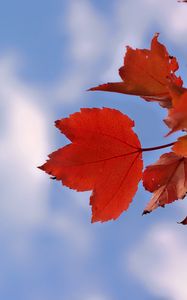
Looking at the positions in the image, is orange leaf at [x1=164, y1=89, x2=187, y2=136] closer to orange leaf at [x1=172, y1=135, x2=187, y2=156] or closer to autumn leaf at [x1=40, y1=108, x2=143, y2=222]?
orange leaf at [x1=172, y1=135, x2=187, y2=156]

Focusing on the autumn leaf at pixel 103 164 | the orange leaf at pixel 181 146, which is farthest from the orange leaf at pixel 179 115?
the autumn leaf at pixel 103 164

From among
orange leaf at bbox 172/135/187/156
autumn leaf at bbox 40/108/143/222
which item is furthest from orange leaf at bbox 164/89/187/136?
autumn leaf at bbox 40/108/143/222

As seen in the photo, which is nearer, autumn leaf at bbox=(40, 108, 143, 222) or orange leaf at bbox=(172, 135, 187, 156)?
orange leaf at bbox=(172, 135, 187, 156)

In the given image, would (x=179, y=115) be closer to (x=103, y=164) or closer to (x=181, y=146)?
(x=181, y=146)

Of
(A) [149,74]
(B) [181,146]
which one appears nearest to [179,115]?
(B) [181,146]

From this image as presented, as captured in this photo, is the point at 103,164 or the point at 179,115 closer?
the point at 179,115

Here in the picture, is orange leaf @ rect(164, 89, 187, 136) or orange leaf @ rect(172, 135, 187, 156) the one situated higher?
orange leaf @ rect(164, 89, 187, 136)
